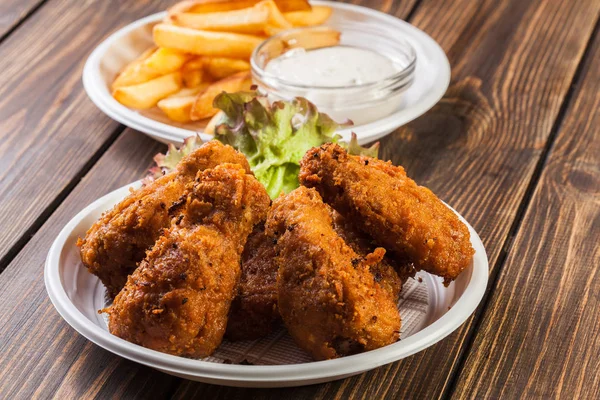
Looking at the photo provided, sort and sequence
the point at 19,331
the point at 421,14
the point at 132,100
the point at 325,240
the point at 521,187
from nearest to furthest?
the point at 325,240, the point at 19,331, the point at 521,187, the point at 132,100, the point at 421,14

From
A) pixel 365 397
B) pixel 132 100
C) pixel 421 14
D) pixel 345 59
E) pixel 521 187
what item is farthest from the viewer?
pixel 421 14

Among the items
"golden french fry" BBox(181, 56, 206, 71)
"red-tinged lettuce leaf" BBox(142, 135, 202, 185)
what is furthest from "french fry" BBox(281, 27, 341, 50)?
"red-tinged lettuce leaf" BBox(142, 135, 202, 185)

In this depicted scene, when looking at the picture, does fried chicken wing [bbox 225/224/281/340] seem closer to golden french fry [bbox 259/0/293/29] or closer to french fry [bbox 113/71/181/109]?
french fry [bbox 113/71/181/109]

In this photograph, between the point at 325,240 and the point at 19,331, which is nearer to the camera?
the point at 325,240

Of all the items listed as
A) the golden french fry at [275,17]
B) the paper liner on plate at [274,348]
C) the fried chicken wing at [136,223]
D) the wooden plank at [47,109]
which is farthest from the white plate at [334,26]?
the paper liner on plate at [274,348]

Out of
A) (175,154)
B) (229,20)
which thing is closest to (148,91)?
(229,20)

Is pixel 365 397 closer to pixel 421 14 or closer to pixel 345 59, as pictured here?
pixel 345 59

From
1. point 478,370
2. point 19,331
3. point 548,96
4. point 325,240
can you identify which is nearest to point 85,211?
point 19,331
